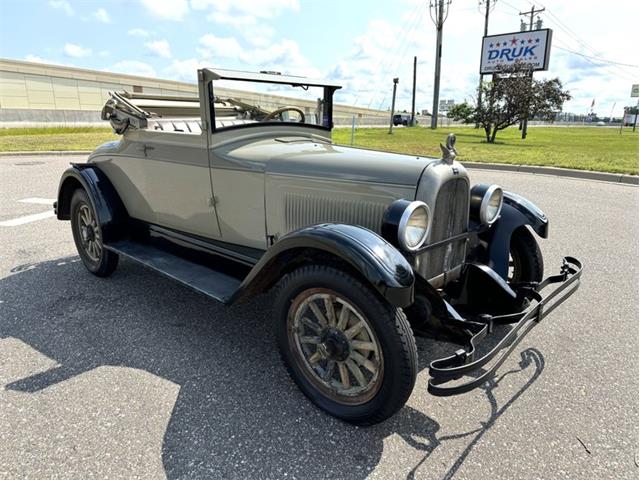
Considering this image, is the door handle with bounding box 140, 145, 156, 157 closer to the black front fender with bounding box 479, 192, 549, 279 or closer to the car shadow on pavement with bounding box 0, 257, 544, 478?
the car shadow on pavement with bounding box 0, 257, 544, 478

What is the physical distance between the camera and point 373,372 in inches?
88.1

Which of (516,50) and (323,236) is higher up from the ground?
(516,50)

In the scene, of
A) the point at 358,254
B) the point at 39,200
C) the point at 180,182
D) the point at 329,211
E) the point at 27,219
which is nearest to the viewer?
the point at 358,254

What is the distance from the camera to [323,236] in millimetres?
2254

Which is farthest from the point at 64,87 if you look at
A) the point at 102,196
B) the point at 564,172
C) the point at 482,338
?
the point at 482,338

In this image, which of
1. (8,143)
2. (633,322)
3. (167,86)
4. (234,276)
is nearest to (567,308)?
(633,322)

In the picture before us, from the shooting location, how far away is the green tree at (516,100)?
75.3ft

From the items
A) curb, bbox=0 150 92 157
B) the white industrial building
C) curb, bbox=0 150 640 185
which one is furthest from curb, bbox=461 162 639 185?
the white industrial building

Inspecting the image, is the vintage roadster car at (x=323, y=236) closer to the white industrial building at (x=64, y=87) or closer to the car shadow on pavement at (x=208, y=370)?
the car shadow on pavement at (x=208, y=370)

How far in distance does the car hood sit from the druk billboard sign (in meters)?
27.5

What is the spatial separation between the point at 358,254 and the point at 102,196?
2975 mm

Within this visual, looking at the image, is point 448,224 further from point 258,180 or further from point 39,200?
point 39,200

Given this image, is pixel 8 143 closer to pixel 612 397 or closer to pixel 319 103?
pixel 319 103

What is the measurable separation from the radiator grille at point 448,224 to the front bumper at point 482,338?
0.36 metres
